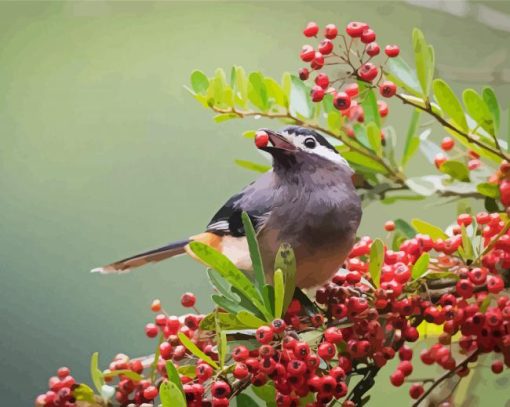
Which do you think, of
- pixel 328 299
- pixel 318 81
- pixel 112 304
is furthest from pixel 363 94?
pixel 112 304

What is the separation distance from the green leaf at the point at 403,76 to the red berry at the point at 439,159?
5.9 inches

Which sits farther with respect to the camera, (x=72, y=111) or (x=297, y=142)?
(x=72, y=111)

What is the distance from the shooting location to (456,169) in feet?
2.94

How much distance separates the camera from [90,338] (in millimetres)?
1272

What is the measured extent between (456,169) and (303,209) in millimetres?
235

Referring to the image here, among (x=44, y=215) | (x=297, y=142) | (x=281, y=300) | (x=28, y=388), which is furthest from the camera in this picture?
(x=44, y=215)

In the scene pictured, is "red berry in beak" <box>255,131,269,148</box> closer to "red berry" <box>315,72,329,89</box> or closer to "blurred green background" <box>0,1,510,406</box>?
"red berry" <box>315,72,329,89</box>

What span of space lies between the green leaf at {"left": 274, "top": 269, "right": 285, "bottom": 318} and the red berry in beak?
0.42 ft

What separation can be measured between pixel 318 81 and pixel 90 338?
71 cm

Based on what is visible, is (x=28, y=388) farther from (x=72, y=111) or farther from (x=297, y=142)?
(x=297, y=142)

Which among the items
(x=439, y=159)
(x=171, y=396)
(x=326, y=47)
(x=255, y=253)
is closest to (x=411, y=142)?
(x=439, y=159)

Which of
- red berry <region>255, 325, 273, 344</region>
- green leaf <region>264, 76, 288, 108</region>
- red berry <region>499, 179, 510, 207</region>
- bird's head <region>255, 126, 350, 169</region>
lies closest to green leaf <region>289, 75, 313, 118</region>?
green leaf <region>264, 76, 288, 108</region>

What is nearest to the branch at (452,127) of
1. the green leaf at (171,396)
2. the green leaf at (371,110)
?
the green leaf at (371,110)

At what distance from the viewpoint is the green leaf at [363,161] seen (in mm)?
917
